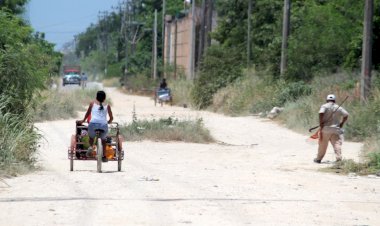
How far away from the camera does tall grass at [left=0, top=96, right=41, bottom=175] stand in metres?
16.0

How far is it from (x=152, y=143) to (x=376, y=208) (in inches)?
557

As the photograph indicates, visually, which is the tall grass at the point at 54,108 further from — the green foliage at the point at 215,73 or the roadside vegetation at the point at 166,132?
the green foliage at the point at 215,73

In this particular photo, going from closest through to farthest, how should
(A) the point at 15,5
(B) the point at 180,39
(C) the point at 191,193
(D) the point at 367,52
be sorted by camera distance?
(C) the point at 191,193
(D) the point at 367,52
(A) the point at 15,5
(B) the point at 180,39

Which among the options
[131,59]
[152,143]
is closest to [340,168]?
[152,143]

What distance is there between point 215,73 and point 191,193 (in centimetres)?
3530

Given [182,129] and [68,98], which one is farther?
[68,98]

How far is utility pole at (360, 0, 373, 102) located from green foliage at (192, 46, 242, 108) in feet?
60.8

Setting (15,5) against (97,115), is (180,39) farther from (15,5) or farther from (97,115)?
(97,115)

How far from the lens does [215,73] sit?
48.7 metres

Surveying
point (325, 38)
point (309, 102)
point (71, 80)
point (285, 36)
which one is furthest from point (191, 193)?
point (71, 80)

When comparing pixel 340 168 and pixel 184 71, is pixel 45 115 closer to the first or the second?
pixel 340 168

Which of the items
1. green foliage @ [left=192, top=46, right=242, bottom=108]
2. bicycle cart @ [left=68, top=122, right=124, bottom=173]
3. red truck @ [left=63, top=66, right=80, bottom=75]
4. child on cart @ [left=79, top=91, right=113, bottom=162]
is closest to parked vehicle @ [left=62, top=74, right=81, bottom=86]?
red truck @ [left=63, top=66, right=80, bottom=75]

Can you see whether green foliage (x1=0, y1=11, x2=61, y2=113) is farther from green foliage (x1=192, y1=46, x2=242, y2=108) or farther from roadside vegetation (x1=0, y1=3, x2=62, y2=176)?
green foliage (x1=192, y1=46, x2=242, y2=108)

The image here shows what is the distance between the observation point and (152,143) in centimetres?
2623
